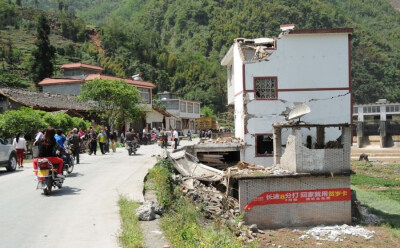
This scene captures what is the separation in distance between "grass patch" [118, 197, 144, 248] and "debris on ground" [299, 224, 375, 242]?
7.74m

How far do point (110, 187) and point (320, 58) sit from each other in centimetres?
1580

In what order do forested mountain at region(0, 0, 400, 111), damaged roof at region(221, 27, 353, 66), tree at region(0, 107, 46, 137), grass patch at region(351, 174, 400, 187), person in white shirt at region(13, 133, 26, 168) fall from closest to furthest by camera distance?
person in white shirt at region(13, 133, 26, 168) → tree at region(0, 107, 46, 137) → damaged roof at region(221, 27, 353, 66) → grass patch at region(351, 174, 400, 187) → forested mountain at region(0, 0, 400, 111)

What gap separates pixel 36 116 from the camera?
2408 cm

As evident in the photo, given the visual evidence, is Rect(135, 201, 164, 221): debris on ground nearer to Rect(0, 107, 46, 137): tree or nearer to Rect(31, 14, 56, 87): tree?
Rect(0, 107, 46, 137): tree

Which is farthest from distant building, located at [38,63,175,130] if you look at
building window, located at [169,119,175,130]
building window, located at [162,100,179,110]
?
building window, located at [162,100,179,110]

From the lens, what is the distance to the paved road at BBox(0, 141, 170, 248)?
297 inches

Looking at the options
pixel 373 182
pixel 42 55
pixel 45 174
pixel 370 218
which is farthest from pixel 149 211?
pixel 42 55

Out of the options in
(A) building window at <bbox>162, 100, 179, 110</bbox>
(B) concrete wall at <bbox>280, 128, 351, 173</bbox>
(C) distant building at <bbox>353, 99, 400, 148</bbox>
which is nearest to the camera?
(B) concrete wall at <bbox>280, 128, 351, 173</bbox>

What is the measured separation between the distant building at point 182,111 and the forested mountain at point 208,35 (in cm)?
1966

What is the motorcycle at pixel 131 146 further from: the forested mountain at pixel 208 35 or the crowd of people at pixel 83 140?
the forested mountain at pixel 208 35

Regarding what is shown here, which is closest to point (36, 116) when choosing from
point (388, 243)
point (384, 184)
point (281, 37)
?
point (281, 37)

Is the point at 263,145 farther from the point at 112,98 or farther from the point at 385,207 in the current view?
the point at 112,98

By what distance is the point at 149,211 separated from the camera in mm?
9109

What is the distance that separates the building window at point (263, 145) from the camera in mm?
24547
